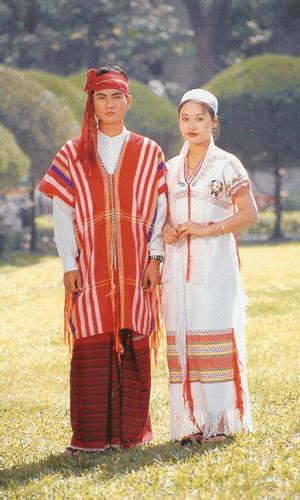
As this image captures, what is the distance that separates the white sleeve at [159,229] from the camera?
17.0ft

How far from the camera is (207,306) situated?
5.17 metres

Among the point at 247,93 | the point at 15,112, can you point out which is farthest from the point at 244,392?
the point at 247,93

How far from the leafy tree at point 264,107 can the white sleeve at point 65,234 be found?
15792 mm

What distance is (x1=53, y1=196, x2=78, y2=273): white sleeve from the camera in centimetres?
520

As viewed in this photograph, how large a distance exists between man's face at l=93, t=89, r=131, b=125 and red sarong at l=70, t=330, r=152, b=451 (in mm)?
1007

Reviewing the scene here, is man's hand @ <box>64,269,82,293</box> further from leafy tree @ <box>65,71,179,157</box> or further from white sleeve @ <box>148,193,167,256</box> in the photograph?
leafy tree @ <box>65,71,179,157</box>

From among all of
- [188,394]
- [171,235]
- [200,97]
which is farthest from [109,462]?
[200,97]

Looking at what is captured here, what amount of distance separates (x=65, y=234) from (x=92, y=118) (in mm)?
562

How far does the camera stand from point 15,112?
1838 centimetres

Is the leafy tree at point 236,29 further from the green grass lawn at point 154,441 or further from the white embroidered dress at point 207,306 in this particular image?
the white embroidered dress at point 207,306

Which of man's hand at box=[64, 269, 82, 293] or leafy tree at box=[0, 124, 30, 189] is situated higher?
leafy tree at box=[0, 124, 30, 189]

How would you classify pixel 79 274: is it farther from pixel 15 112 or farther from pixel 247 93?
pixel 247 93

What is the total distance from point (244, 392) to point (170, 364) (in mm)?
375

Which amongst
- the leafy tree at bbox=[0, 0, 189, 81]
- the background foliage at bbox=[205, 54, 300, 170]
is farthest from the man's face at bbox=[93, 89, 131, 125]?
the leafy tree at bbox=[0, 0, 189, 81]
